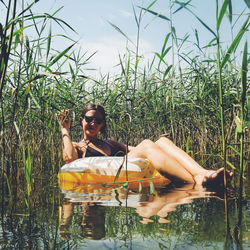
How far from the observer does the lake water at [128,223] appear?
1.25 m

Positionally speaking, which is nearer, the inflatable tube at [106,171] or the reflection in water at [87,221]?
the reflection in water at [87,221]

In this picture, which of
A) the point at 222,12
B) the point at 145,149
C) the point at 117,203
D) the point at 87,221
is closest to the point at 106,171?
the point at 145,149

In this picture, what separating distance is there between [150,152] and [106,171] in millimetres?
458

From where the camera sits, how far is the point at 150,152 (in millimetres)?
3131

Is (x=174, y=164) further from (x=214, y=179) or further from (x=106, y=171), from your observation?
(x=106, y=171)

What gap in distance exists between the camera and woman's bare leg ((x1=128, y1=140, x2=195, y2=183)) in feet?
9.53

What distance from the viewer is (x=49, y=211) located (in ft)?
6.21

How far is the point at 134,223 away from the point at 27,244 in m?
0.51

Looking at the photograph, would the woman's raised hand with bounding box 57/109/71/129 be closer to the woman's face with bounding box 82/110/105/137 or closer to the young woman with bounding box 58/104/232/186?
the young woman with bounding box 58/104/232/186

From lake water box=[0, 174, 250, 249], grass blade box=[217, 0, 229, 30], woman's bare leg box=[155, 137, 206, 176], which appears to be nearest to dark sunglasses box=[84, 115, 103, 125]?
woman's bare leg box=[155, 137, 206, 176]

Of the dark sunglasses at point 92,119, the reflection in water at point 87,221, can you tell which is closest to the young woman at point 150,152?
the dark sunglasses at point 92,119

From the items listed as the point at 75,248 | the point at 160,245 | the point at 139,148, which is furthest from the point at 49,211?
the point at 139,148

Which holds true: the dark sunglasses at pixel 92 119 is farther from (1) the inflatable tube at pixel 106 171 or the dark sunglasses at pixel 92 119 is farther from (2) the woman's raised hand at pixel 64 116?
(1) the inflatable tube at pixel 106 171

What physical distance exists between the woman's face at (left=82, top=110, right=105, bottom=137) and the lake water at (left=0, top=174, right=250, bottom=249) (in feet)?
4.26
